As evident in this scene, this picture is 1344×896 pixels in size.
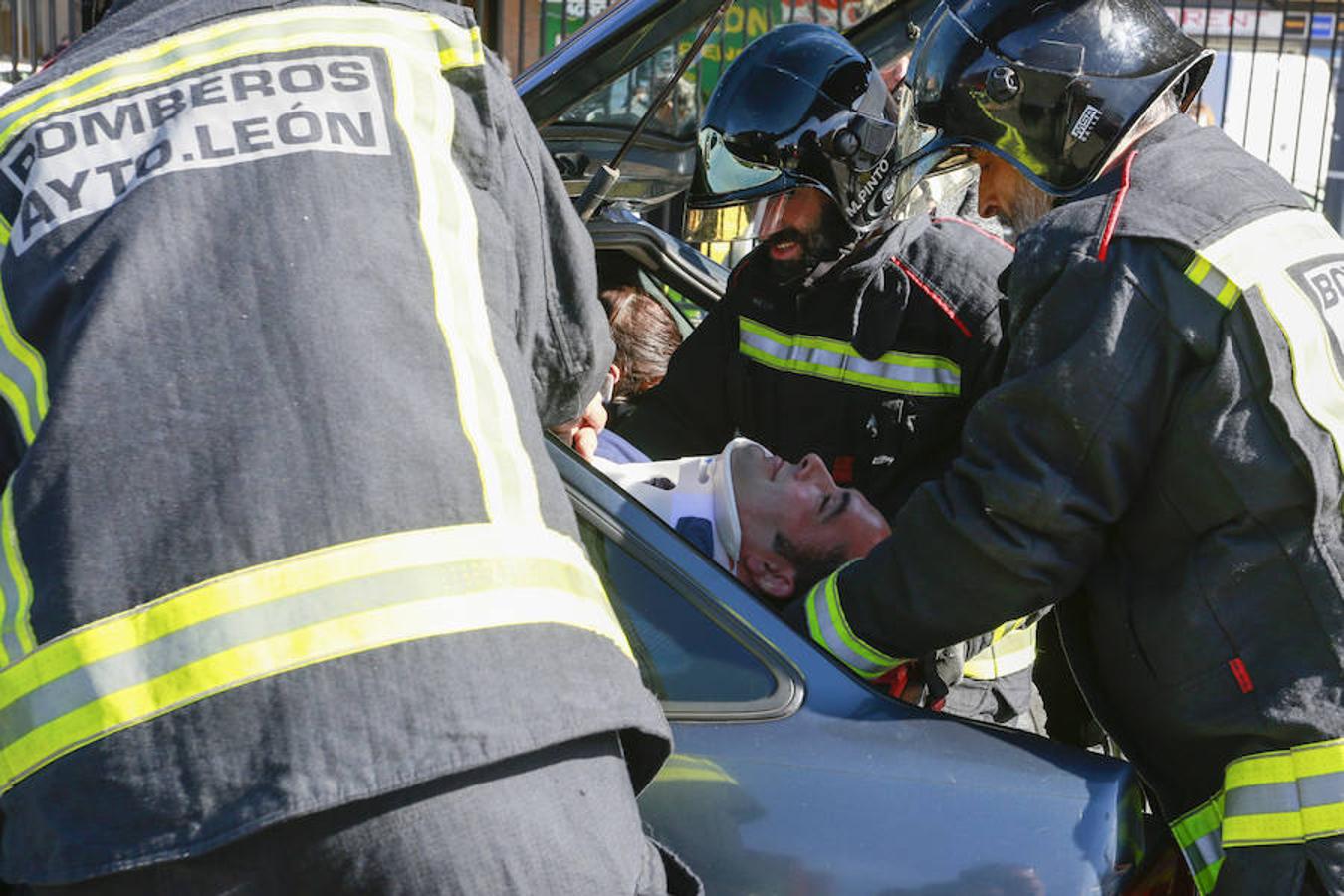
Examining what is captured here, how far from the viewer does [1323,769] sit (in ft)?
5.93

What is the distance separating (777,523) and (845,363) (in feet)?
2.05

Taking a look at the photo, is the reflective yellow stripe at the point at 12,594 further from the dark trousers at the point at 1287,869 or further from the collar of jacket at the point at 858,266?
the collar of jacket at the point at 858,266

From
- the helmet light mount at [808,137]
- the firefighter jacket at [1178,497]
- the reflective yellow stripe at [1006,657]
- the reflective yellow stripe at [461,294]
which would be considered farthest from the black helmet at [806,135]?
the reflective yellow stripe at [461,294]

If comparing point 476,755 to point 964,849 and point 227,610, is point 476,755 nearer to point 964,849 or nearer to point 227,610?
point 227,610

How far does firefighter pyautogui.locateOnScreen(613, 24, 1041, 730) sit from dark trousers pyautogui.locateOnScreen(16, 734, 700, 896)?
169 cm

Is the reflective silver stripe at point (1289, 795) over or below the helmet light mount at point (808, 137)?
below

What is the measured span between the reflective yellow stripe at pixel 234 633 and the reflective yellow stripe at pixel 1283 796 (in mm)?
990

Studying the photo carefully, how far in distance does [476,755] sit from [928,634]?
3.13ft

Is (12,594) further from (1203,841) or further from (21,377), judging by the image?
(1203,841)

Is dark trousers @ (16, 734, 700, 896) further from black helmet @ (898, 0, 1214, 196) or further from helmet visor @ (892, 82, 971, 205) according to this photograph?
helmet visor @ (892, 82, 971, 205)

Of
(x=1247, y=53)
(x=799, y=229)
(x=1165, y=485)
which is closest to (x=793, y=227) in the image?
(x=799, y=229)

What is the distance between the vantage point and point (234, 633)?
127 cm

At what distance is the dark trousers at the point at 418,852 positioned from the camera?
1269mm

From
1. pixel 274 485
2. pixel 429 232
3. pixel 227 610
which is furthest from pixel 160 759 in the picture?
pixel 429 232
